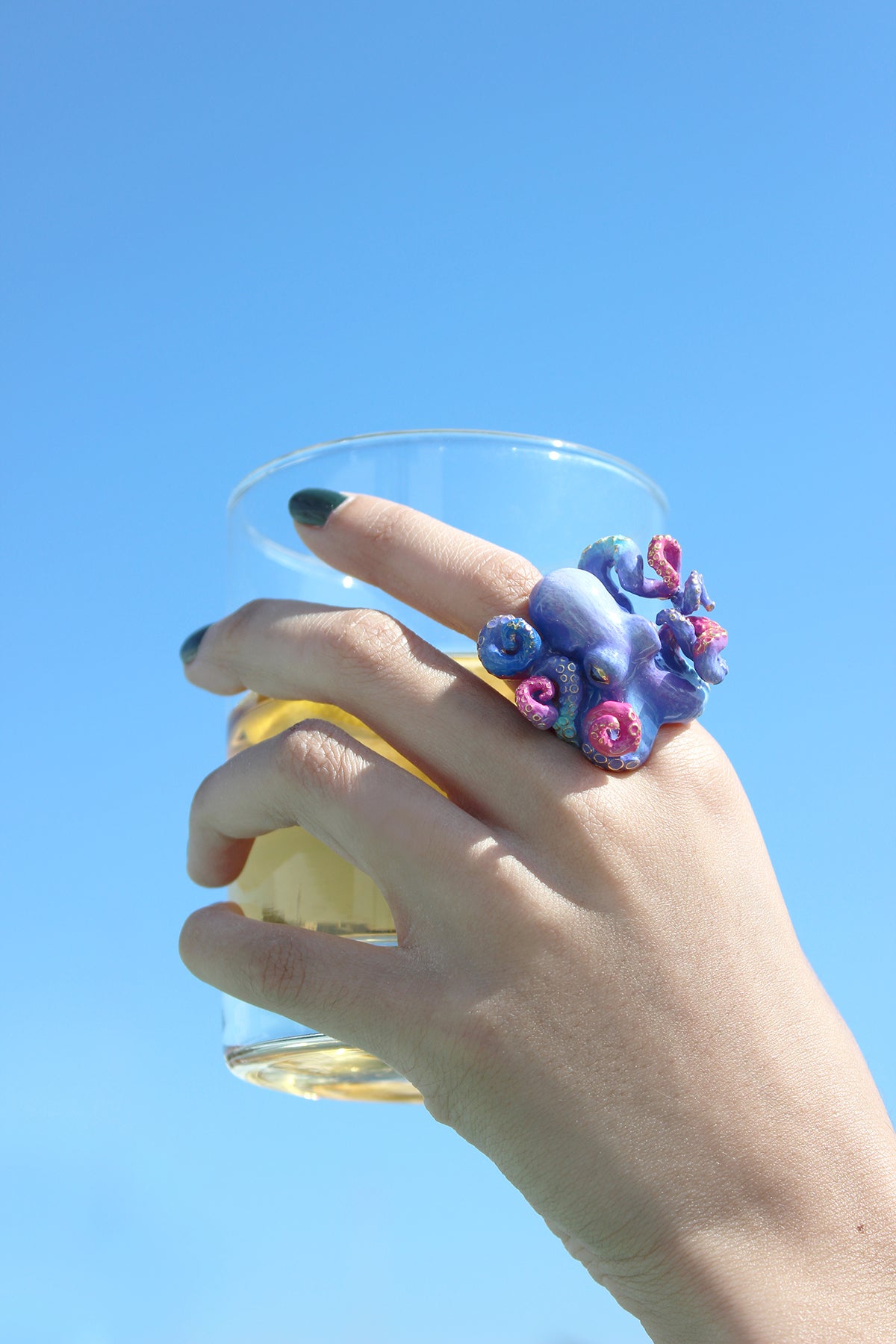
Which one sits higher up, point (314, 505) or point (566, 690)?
point (314, 505)

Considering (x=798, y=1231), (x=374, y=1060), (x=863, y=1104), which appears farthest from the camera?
(x=374, y=1060)

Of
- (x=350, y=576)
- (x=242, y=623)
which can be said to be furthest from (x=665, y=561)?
(x=242, y=623)

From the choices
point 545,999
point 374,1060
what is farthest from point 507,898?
point 374,1060

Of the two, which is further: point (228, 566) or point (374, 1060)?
point (228, 566)

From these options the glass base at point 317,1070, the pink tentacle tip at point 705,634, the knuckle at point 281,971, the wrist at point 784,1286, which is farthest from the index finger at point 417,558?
the wrist at point 784,1286

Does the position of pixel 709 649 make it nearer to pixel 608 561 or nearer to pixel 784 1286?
pixel 608 561

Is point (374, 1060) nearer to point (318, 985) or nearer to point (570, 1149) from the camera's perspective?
point (318, 985)
